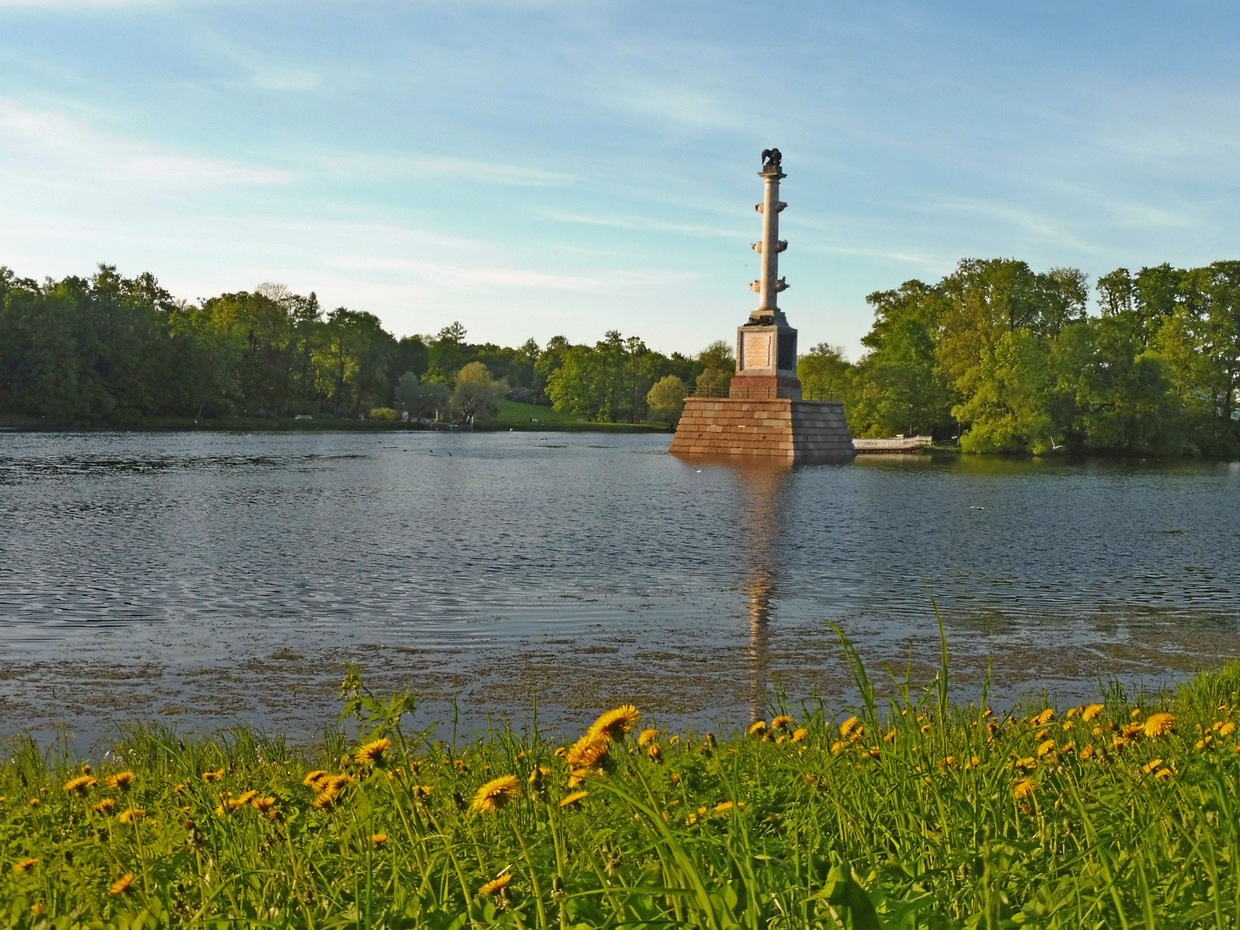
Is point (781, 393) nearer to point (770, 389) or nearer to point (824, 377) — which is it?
point (770, 389)

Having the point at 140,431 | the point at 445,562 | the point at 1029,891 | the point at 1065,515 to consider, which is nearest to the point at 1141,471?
the point at 1065,515

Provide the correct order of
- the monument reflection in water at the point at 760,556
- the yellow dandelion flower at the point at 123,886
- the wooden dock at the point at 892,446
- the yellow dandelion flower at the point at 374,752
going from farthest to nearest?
1. the wooden dock at the point at 892,446
2. the monument reflection in water at the point at 760,556
3. the yellow dandelion flower at the point at 374,752
4. the yellow dandelion flower at the point at 123,886

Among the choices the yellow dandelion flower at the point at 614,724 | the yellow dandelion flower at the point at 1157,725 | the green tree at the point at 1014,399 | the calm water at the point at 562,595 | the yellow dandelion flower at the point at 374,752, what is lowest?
the calm water at the point at 562,595

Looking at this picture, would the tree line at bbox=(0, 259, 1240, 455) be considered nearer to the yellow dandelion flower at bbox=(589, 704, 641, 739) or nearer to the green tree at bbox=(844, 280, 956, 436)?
the green tree at bbox=(844, 280, 956, 436)

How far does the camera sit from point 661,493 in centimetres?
4044

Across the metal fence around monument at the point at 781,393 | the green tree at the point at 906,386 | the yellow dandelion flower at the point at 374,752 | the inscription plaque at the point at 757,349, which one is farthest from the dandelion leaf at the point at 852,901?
the green tree at the point at 906,386

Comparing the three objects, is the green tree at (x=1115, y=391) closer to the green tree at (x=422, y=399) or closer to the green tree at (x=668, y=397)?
the green tree at (x=668, y=397)

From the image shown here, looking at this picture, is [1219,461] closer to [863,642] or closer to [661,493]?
[661,493]

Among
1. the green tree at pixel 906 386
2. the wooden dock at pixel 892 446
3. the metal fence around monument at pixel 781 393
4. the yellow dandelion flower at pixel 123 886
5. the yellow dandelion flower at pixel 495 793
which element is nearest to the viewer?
the yellow dandelion flower at pixel 495 793

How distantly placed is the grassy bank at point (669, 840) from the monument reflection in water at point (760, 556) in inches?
215

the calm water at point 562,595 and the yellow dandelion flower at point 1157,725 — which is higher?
the yellow dandelion flower at point 1157,725

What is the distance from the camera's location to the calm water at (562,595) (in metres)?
11.3

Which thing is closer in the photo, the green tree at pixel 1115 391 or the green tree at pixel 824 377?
the green tree at pixel 1115 391

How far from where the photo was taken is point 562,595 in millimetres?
17812
